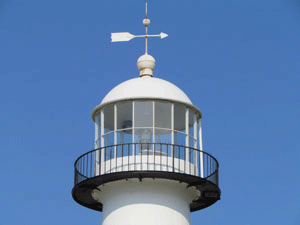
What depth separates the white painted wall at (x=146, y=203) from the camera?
106ft

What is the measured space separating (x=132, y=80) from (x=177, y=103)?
1.85 meters

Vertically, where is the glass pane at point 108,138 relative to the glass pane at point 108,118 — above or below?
below

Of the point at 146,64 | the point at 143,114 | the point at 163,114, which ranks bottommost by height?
the point at 143,114

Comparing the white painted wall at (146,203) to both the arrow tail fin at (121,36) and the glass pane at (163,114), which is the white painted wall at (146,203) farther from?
the arrow tail fin at (121,36)

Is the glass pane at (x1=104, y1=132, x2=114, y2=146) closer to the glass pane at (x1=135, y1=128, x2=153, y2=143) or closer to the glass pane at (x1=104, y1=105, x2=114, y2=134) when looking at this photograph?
the glass pane at (x1=104, y1=105, x2=114, y2=134)

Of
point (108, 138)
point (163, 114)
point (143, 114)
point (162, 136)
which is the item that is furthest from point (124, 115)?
point (162, 136)

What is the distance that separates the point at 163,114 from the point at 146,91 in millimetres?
926

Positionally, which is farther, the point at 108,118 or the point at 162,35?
the point at 162,35

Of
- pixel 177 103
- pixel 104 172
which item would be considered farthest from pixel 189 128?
pixel 104 172

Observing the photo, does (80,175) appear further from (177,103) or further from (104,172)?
(177,103)

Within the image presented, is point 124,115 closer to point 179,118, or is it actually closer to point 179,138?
point 179,118

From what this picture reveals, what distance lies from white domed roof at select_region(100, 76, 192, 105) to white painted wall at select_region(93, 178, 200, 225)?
2702mm

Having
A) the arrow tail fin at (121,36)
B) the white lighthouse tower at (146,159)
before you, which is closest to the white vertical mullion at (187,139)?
the white lighthouse tower at (146,159)

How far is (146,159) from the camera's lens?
32.3 m
